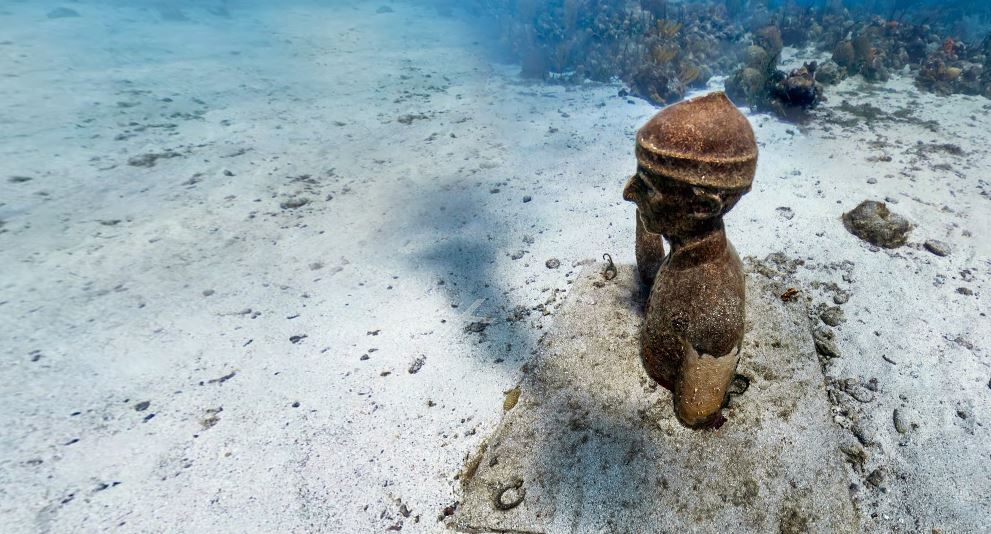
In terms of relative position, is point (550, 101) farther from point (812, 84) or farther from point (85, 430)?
point (85, 430)

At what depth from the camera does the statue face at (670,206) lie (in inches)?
72.3

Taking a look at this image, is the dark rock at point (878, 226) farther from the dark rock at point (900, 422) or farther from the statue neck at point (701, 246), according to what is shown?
the statue neck at point (701, 246)

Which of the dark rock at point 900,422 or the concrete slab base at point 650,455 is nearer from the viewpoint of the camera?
the concrete slab base at point 650,455

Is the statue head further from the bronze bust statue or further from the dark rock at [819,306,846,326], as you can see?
the dark rock at [819,306,846,326]

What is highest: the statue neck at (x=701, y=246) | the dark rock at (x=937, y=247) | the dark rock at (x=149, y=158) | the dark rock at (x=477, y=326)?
the statue neck at (x=701, y=246)

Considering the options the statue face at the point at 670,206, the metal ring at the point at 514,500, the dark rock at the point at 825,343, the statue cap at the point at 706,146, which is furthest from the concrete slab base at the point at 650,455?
the statue cap at the point at 706,146

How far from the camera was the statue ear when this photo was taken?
5.88ft

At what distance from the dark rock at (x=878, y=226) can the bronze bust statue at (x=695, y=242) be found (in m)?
2.96

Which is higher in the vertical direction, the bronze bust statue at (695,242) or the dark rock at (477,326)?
the bronze bust statue at (695,242)

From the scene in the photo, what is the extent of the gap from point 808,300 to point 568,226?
7.53ft

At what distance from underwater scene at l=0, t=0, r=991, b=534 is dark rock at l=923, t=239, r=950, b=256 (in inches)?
1.1

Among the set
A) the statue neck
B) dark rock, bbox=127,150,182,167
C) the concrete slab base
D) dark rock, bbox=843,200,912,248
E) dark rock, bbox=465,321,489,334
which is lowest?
dark rock, bbox=465,321,489,334

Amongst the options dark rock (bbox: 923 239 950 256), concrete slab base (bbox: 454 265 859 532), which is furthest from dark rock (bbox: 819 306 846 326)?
dark rock (bbox: 923 239 950 256)

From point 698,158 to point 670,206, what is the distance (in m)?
0.26
